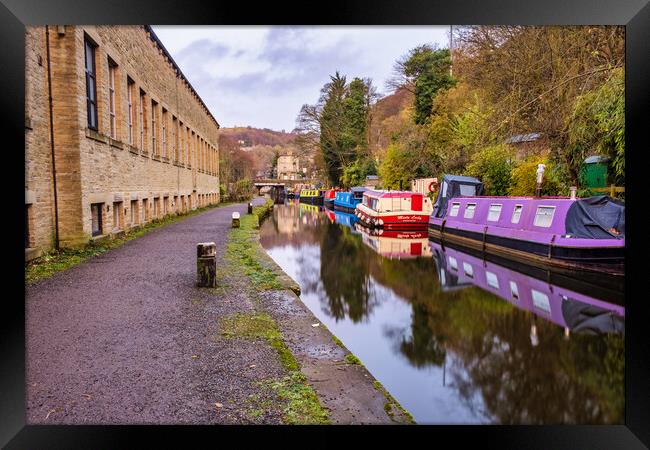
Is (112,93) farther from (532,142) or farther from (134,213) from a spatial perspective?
(532,142)

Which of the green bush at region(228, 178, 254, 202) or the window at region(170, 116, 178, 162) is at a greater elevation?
A: the window at region(170, 116, 178, 162)

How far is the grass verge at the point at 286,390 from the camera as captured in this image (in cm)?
251

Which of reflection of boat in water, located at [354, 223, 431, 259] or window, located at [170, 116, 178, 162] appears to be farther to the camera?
window, located at [170, 116, 178, 162]

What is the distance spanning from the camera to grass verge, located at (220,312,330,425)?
2506 mm

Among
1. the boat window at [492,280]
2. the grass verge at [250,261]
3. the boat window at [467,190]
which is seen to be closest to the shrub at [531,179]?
the boat window at [467,190]

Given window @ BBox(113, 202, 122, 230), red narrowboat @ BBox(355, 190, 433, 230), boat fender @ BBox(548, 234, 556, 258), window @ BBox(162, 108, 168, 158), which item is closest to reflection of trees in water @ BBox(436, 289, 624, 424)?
boat fender @ BBox(548, 234, 556, 258)

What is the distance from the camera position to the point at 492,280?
8.66 metres

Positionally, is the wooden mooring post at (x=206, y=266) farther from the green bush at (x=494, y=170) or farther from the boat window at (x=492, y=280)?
the green bush at (x=494, y=170)

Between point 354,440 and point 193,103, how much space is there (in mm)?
23721

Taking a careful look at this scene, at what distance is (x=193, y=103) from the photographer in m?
23.5

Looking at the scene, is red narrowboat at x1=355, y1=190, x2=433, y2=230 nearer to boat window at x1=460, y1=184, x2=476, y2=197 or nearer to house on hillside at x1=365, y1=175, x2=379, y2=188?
boat window at x1=460, y1=184, x2=476, y2=197

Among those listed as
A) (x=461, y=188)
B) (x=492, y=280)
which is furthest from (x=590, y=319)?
(x=461, y=188)

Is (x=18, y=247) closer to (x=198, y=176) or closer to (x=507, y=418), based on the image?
(x=507, y=418)
